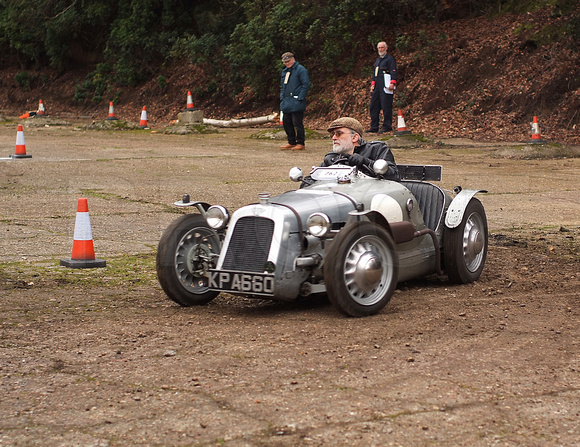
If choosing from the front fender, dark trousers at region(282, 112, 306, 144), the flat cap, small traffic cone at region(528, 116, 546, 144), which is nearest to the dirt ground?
the front fender

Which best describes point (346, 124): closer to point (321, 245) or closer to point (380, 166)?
point (380, 166)

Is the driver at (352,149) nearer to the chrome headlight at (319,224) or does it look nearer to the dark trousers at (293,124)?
the chrome headlight at (319,224)

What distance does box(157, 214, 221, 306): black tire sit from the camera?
261 inches

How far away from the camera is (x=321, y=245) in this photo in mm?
6547

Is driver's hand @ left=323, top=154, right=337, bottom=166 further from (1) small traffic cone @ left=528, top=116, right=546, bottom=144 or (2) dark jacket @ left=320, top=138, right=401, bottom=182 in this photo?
(1) small traffic cone @ left=528, top=116, right=546, bottom=144

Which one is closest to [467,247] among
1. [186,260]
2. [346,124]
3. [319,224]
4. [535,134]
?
[346,124]

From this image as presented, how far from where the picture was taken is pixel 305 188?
731 cm

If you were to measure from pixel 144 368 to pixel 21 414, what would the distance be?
87cm

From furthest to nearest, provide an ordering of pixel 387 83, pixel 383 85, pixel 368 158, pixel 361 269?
pixel 383 85 → pixel 387 83 → pixel 368 158 → pixel 361 269

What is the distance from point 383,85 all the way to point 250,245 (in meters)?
15.7

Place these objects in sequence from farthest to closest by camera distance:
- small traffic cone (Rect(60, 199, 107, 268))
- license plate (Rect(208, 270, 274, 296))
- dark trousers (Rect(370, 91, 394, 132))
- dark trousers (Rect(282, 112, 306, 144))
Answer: dark trousers (Rect(370, 91, 394, 132)), dark trousers (Rect(282, 112, 306, 144)), small traffic cone (Rect(60, 199, 107, 268)), license plate (Rect(208, 270, 274, 296))

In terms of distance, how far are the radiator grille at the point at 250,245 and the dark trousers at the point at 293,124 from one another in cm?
1279

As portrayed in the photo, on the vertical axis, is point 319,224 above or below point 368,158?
below

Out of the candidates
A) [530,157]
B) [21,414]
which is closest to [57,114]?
[530,157]
